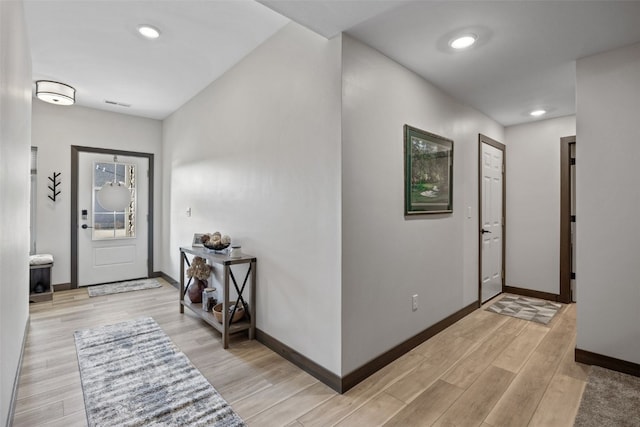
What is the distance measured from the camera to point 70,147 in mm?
4449

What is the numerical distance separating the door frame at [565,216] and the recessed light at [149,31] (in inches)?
183

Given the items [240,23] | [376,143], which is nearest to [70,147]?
[240,23]

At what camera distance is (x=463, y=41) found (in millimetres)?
2189

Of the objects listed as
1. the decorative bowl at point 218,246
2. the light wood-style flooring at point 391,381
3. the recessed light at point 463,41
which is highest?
the recessed light at point 463,41

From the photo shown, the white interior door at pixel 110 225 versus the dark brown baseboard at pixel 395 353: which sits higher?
the white interior door at pixel 110 225

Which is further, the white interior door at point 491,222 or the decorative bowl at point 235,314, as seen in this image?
the white interior door at point 491,222

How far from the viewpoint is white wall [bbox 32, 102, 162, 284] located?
14.0ft

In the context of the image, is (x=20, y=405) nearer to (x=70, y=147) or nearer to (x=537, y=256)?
(x=70, y=147)

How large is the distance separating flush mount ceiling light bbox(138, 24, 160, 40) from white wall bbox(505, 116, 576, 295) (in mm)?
4385

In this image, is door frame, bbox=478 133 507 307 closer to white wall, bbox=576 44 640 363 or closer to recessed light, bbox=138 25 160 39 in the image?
white wall, bbox=576 44 640 363

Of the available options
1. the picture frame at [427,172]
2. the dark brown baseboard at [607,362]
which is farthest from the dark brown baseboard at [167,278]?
the dark brown baseboard at [607,362]

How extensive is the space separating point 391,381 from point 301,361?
2.15 feet

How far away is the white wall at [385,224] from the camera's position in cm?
213

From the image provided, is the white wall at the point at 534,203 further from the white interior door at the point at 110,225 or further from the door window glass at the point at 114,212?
the door window glass at the point at 114,212
